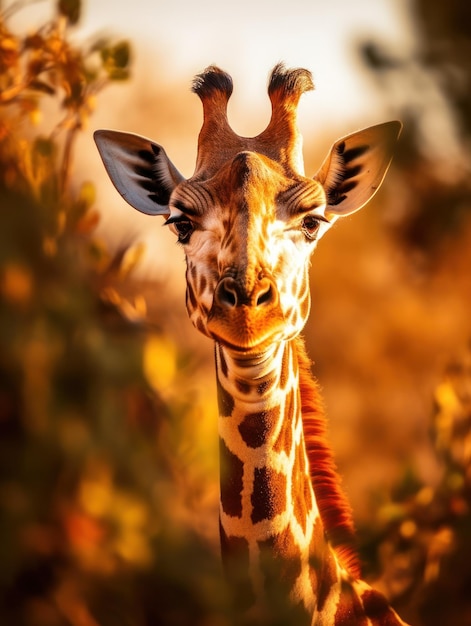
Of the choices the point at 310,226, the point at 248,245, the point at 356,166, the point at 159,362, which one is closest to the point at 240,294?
the point at 248,245

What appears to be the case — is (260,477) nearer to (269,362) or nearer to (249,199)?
(269,362)

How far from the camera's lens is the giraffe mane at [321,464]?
4.88 m

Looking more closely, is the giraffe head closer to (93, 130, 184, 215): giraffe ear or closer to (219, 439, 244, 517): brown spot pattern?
(93, 130, 184, 215): giraffe ear

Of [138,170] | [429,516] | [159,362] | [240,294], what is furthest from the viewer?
[138,170]

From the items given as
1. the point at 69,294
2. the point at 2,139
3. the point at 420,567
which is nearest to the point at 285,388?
the point at 420,567

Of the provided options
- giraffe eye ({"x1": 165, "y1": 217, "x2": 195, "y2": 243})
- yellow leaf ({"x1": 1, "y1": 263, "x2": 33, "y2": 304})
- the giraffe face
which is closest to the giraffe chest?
the giraffe face

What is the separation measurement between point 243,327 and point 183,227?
874mm

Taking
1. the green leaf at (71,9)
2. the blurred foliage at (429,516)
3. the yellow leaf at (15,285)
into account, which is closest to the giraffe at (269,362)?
the blurred foliage at (429,516)

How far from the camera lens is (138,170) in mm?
5246

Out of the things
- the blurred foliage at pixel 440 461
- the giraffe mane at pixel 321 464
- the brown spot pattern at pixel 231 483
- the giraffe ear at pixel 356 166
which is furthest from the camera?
the giraffe ear at pixel 356 166

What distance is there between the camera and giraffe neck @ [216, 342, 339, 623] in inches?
171

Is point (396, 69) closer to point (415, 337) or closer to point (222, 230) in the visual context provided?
point (222, 230)

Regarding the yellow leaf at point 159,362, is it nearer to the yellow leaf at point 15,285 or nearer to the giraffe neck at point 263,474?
the yellow leaf at point 15,285

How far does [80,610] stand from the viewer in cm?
205
